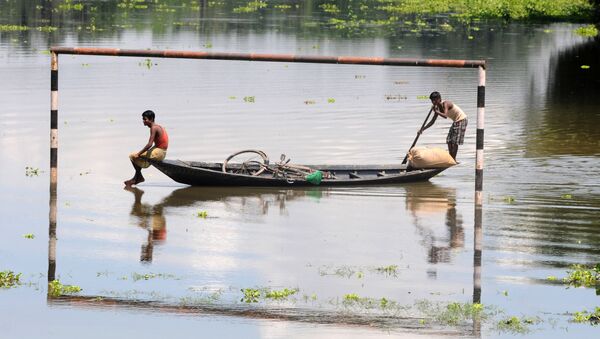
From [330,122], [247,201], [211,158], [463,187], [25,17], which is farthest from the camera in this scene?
[25,17]

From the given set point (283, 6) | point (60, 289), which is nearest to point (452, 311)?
point (60, 289)

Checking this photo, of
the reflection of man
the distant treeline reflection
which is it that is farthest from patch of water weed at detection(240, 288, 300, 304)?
the distant treeline reflection

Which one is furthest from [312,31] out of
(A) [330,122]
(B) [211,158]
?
(B) [211,158]

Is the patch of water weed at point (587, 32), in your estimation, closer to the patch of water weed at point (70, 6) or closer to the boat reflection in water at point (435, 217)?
the patch of water weed at point (70, 6)

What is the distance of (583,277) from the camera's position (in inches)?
570

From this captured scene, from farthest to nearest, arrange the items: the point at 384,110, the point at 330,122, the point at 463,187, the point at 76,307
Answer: the point at 384,110 → the point at 330,122 → the point at 463,187 → the point at 76,307

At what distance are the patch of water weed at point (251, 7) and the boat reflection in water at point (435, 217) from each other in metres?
55.5

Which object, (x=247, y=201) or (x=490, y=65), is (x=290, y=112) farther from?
(x=490, y=65)

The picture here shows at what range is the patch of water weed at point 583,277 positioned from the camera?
14383 millimetres

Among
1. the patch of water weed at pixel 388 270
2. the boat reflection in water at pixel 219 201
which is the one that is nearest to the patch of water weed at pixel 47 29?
the boat reflection in water at pixel 219 201

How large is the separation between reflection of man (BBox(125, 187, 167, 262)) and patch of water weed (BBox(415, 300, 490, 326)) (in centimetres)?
387

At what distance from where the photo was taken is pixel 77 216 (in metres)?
18.4

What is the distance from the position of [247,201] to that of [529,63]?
2957 cm

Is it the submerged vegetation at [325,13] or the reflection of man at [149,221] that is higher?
the submerged vegetation at [325,13]
